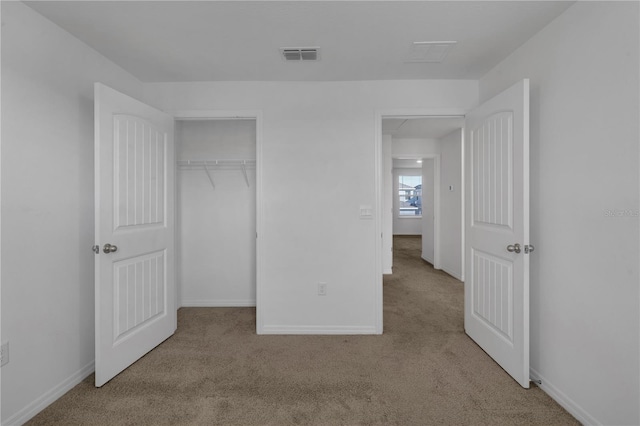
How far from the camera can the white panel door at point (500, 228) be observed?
80.5 inches

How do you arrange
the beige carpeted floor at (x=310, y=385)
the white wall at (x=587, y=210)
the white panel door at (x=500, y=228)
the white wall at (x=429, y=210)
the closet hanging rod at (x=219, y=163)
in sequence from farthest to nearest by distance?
1. the white wall at (x=429, y=210)
2. the closet hanging rod at (x=219, y=163)
3. the white panel door at (x=500, y=228)
4. the beige carpeted floor at (x=310, y=385)
5. the white wall at (x=587, y=210)

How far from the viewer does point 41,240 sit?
188cm

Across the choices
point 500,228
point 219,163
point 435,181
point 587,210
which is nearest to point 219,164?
point 219,163

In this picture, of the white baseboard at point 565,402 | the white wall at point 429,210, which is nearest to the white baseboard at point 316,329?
the white baseboard at point 565,402

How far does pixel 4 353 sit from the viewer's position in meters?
1.67

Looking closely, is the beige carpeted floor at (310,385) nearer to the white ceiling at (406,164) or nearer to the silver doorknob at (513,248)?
the silver doorknob at (513,248)

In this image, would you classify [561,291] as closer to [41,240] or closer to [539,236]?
[539,236]

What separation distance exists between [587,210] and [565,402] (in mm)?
1167

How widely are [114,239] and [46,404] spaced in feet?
3.46

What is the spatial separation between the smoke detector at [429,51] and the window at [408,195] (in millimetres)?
8672

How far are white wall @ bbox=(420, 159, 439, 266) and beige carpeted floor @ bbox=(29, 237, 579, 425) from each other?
3.41m

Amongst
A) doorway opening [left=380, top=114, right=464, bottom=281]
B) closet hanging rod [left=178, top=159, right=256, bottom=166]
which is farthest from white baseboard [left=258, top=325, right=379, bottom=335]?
doorway opening [left=380, top=114, right=464, bottom=281]

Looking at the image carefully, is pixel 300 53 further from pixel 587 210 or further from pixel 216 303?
pixel 216 303

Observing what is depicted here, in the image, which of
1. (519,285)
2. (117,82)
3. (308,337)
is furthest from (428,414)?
(117,82)
